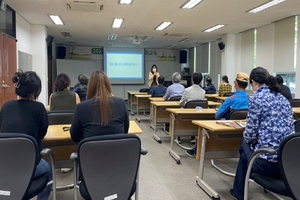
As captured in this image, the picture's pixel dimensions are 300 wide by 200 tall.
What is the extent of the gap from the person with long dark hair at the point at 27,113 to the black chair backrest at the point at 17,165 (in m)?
0.25

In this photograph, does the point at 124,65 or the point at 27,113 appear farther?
the point at 124,65

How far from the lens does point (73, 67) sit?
485 inches

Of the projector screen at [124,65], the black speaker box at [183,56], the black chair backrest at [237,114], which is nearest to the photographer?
the black chair backrest at [237,114]

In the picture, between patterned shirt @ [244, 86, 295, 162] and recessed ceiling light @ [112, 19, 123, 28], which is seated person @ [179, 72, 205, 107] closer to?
patterned shirt @ [244, 86, 295, 162]

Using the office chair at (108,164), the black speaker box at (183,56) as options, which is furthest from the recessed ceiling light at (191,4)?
the black speaker box at (183,56)

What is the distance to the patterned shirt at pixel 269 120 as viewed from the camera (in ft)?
6.35

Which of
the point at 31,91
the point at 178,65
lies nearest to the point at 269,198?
the point at 31,91

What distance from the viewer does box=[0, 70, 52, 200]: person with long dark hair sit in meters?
1.85

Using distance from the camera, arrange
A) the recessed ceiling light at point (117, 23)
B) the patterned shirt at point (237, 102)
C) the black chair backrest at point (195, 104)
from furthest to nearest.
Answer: the recessed ceiling light at point (117, 23) < the black chair backrest at point (195, 104) < the patterned shirt at point (237, 102)

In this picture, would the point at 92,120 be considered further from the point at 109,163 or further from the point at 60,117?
the point at 60,117

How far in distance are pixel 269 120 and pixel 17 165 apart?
70.9 inches

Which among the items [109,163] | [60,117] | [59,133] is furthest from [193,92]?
[109,163]

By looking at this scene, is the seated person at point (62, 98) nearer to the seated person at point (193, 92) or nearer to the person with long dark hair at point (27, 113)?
the person with long dark hair at point (27, 113)

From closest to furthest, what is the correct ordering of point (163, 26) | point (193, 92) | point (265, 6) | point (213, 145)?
→ point (213, 145), point (193, 92), point (265, 6), point (163, 26)
